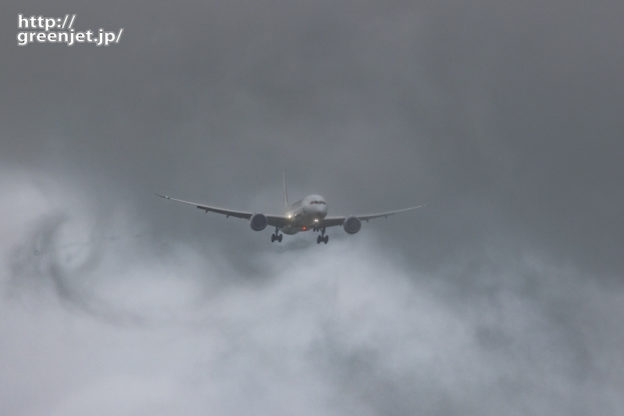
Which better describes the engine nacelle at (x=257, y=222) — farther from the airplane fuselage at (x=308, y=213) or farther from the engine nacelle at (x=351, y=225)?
the engine nacelle at (x=351, y=225)

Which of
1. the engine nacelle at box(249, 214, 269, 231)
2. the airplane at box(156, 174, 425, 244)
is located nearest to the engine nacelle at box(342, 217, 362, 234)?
the airplane at box(156, 174, 425, 244)

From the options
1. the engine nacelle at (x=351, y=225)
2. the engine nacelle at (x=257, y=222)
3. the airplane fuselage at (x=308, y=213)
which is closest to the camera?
the airplane fuselage at (x=308, y=213)

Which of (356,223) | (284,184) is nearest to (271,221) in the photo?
(356,223)

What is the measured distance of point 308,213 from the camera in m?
120

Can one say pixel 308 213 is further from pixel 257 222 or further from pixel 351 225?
pixel 351 225

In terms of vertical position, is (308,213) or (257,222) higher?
(308,213)

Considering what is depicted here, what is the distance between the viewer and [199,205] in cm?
12412

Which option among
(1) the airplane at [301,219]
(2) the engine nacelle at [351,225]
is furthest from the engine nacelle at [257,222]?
(2) the engine nacelle at [351,225]

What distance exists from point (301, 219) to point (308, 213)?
9.26ft

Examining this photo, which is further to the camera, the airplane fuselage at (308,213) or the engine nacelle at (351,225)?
the engine nacelle at (351,225)

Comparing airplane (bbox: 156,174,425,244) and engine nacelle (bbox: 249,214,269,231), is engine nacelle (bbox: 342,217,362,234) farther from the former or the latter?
engine nacelle (bbox: 249,214,269,231)

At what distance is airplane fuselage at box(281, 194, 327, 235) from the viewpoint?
120062mm

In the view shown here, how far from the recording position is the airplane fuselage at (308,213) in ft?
394

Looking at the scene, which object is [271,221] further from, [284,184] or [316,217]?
[284,184]
